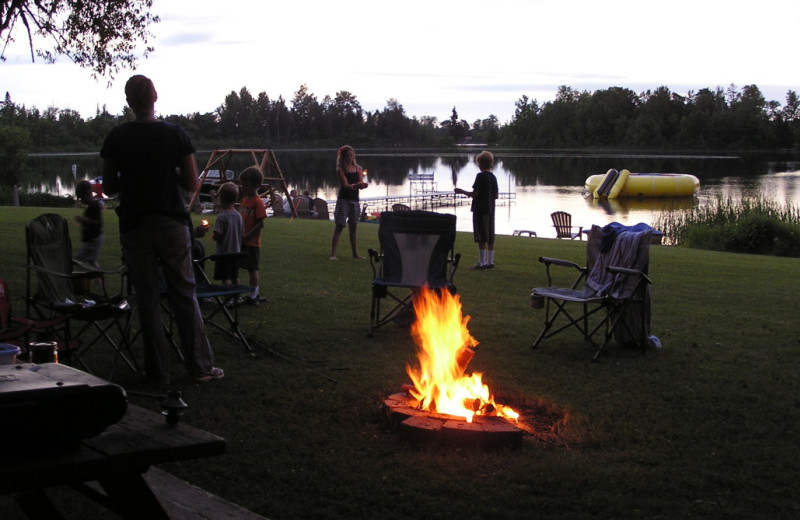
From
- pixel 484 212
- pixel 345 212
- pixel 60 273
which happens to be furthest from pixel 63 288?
pixel 484 212

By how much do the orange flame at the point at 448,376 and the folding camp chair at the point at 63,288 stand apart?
1.86 m

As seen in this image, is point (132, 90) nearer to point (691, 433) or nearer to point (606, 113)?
point (691, 433)

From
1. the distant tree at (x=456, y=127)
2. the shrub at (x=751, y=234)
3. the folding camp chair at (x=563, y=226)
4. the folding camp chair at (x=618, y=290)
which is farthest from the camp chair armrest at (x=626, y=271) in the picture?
the distant tree at (x=456, y=127)

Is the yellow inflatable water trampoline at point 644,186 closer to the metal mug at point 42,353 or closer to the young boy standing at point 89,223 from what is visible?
the young boy standing at point 89,223

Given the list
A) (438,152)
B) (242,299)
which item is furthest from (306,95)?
(242,299)

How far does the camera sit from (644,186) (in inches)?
2095

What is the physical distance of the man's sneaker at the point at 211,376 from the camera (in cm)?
515

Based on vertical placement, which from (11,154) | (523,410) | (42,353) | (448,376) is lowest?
(523,410)

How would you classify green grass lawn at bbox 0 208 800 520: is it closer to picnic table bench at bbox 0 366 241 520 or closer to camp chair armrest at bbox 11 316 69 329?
camp chair armrest at bbox 11 316 69 329

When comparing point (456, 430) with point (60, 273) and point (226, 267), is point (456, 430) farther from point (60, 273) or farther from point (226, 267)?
Result: point (60, 273)

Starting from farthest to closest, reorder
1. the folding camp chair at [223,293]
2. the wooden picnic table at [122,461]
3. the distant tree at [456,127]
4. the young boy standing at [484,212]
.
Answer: the distant tree at [456,127]
the young boy standing at [484,212]
the folding camp chair at [223,293]
the wooden picnic table at [122,461]

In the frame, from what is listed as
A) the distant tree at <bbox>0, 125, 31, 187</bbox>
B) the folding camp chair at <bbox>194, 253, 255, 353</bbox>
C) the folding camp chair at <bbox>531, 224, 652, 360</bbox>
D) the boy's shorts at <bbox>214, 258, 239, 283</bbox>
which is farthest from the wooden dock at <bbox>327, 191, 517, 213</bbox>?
the folding camp chair at <bbox>194, 253, 255, 353</bbox>

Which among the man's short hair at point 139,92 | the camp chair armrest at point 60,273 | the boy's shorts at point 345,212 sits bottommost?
the camp chair armrest at point 60,273

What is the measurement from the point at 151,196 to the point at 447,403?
203 centimetres
